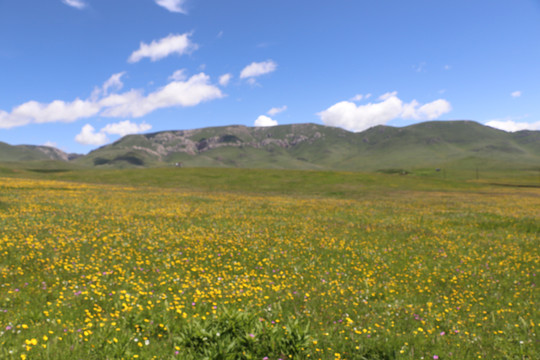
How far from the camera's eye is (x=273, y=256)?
14398 mm

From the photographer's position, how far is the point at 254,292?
1011 centimetres

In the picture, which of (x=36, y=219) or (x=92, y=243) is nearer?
(x=92, y=243)

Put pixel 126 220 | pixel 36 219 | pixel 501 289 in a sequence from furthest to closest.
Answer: pixel 126 220
pixel 36 219
pixel 501 289

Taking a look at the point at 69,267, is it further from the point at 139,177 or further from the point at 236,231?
the point at 139,177

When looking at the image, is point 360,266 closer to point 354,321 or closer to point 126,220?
point 354,321

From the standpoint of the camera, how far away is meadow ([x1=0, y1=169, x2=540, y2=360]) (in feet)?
21.7

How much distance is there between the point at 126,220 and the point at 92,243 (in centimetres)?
677

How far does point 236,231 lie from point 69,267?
9785 millimetres

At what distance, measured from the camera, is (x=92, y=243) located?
1426 cm

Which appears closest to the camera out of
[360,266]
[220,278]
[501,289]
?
[220,278]

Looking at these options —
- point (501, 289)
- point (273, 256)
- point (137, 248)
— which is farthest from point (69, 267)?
point (501, 289)

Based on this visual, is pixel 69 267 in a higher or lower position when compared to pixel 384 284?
higher

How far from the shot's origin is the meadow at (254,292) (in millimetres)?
6625

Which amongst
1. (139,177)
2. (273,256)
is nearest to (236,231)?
(273,256)
